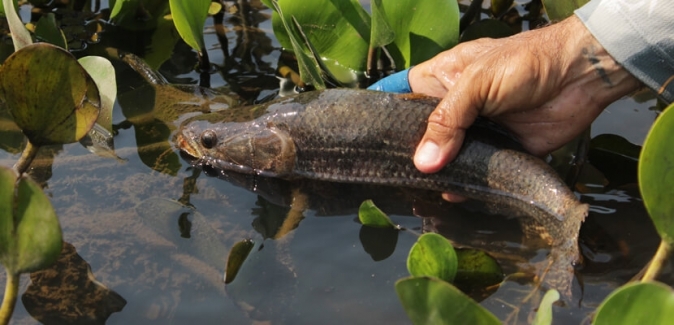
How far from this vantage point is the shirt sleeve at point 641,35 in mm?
3066

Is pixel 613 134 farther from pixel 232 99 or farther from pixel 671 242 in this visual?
pixel 232 99

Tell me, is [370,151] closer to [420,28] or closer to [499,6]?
[420,28]

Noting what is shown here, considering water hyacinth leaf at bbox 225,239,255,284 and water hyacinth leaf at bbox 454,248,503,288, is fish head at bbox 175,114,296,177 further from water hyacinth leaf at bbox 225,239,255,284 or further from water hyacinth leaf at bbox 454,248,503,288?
water hyacinth leaf at bbox 454,248,503,288

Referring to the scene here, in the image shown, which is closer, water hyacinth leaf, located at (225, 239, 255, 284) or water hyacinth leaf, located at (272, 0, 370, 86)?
water hyacinth leaf, located at (225, 239, 255, 284)

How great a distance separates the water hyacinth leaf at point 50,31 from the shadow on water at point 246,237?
2.03 ft

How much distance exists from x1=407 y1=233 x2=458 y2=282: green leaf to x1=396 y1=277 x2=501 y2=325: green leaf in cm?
31

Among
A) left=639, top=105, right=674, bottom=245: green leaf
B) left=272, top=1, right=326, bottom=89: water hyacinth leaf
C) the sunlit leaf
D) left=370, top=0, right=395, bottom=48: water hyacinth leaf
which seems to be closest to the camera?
left=639, top=105, right=674, bottom=245: green leaf

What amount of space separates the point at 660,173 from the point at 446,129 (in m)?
1.33

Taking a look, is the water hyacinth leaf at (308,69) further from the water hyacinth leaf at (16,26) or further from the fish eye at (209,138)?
the water hyacinth leaf at (16,26)

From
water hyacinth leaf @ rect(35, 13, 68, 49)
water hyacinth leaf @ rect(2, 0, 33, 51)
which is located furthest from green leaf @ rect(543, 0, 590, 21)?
water hyacinth leaf @ rect(35, 13, 68, 49)

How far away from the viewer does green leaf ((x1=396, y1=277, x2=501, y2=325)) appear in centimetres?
215

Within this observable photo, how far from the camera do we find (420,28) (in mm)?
4047

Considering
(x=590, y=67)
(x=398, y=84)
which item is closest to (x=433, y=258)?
(x=590, y=67)

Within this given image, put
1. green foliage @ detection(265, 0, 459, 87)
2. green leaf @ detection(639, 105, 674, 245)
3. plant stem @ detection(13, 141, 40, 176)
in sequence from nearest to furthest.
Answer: green leaf @ detection(639, 105, 674, 245)
plant stem @ detection(13, 141, 40, 176)
green foliage @ detection(265, 0, 459, 87)
